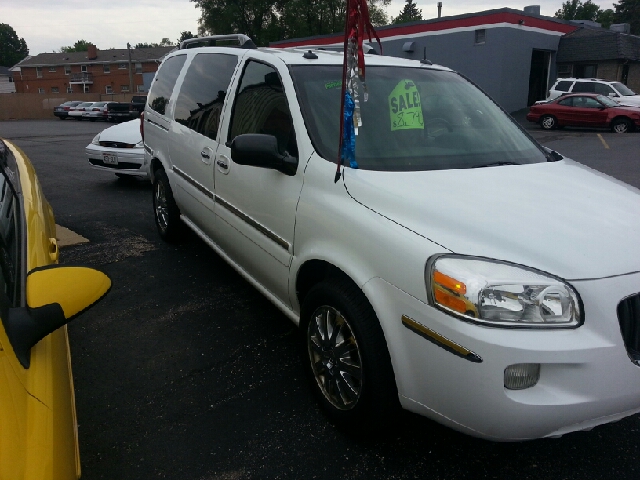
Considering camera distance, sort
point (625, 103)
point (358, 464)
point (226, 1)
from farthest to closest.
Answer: point (226, 1), point (625, 103), point (358, 464)

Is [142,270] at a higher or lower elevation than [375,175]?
lower

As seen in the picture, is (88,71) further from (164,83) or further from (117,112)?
(164,83)

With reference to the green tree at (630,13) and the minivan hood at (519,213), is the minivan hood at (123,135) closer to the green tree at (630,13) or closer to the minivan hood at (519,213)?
the minivan hood at (519,213)

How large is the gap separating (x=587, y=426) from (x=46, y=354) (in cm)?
196

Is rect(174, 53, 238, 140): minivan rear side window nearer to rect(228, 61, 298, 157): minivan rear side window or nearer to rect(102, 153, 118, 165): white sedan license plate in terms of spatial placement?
rect(228, 61, 298, 157): minivan rear side window

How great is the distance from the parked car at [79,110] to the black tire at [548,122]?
1157 inches

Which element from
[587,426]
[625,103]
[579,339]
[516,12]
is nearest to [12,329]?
[579,339]

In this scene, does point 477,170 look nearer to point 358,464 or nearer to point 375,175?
point 375,175

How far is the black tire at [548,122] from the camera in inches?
844

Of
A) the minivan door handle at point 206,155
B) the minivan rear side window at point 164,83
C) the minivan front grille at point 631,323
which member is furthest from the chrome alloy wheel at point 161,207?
the minivan front grille at point 631,323

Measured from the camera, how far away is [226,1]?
47.7 meters

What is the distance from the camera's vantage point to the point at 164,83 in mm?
5445

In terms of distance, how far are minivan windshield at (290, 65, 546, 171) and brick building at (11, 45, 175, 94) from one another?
71347mm

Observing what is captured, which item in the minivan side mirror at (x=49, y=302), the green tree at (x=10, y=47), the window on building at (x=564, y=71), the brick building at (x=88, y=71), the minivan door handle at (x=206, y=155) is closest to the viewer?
the minivan side mirror at (x=49, y=302)
